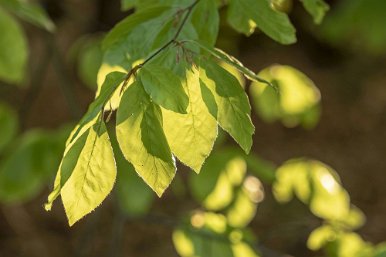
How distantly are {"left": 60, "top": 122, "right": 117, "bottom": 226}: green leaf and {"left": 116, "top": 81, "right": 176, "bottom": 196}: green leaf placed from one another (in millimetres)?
33

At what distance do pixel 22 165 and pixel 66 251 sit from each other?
2.27 m

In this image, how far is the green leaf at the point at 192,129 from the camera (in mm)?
1456

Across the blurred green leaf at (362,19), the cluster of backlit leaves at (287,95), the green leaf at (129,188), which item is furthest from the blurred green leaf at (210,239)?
the blurred green leaf at (362,19)

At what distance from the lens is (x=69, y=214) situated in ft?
4.81

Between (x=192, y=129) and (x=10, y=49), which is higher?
(x=192, y=129)

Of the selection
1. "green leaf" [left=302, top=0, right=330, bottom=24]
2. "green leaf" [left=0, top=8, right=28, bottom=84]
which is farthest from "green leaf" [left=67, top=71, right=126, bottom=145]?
"green leaf" [left=0, top=8, right=28, bottom=84]

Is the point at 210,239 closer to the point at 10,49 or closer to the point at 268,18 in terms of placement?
the point at 10,49

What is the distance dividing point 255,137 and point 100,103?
4706 millimetres

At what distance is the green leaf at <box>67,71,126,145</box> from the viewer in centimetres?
145

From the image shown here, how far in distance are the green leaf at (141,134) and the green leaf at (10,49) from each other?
1.26 m

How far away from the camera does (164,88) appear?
4.66 ft

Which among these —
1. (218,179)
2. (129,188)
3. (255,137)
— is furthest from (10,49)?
(255,137)

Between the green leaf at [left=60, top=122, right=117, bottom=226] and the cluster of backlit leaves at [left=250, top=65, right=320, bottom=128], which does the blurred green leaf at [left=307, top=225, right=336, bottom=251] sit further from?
the green leaf at [left=60, top=122, right=117, bottom=226]

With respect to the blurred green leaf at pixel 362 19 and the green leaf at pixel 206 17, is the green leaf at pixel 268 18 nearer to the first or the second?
the green leaf at pixel 206 17
